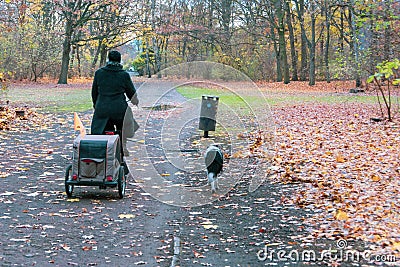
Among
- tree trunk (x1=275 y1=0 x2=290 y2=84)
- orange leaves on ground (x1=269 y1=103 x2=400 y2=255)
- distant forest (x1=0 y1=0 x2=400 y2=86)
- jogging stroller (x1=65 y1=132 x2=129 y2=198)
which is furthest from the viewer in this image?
tree trunk (x1=275 y1=0 x2=290 y2=84)

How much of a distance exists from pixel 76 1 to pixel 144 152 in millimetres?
34627

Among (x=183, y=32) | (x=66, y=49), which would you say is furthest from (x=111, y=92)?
(x=183, y=32)

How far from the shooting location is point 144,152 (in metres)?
13.6

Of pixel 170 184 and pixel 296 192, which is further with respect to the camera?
pixel 170 184

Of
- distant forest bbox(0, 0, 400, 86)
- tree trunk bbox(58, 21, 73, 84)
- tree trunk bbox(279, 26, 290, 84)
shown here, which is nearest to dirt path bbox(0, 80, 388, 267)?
distant forest bbox(0, 0, 400, 86)

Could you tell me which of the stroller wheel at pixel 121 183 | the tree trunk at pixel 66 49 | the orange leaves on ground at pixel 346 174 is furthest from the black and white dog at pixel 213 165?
the tree trunk at pixel 66 49

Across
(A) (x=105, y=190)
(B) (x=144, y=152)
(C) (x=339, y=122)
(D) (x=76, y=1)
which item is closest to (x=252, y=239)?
(A) (x=105, y=190)

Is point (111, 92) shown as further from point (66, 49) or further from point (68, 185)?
point (66, 49)

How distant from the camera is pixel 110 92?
9.12 metres

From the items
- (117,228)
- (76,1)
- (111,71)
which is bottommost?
(117,228)

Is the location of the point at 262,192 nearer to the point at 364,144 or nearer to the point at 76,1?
the point at 364,144

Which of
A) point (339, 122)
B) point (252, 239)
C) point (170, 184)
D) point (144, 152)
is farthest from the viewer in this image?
point (339, 122)

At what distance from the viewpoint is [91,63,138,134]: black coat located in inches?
359

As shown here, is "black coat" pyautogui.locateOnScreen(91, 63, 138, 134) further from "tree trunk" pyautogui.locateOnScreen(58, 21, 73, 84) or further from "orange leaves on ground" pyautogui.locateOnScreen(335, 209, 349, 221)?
"tree trunk" pyautogui.locateOnScreen(58, 21, 73, 84)
